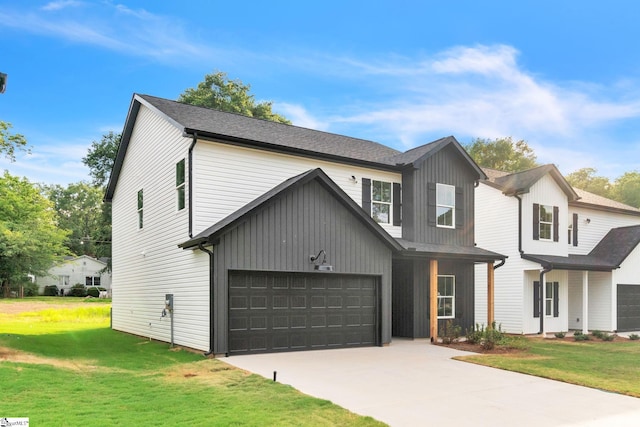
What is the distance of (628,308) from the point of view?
2352cm

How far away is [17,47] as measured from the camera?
17.8 metres

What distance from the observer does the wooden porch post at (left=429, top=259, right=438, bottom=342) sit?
16188mm

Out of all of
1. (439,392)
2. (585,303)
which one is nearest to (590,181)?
(585,303)

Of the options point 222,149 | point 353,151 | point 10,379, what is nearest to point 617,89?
point 353,151

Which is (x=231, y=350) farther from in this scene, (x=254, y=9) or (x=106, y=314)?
(x=106, y=314)

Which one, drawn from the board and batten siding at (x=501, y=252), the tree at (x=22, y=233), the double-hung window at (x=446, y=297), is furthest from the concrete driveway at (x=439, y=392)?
the tree at (x=22, y=233)

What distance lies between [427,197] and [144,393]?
12.0 m

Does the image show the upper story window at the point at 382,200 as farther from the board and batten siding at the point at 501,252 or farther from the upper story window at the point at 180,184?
the board and batten siding at the point at 501,252

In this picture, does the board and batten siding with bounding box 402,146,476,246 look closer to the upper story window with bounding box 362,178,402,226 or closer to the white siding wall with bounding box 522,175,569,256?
the upper story window with bounding box 362,178,402,226

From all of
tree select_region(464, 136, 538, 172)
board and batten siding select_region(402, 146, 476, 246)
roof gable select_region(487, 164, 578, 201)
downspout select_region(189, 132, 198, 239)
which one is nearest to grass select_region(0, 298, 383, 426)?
downspout select_region(189, 132, 198, 239)

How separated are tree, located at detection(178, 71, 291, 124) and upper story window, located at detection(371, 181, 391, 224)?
1900 cm

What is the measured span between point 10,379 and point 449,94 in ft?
64.3

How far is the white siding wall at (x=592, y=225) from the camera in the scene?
79.6 ft

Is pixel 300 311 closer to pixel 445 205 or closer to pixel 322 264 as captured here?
pixel 322 264
